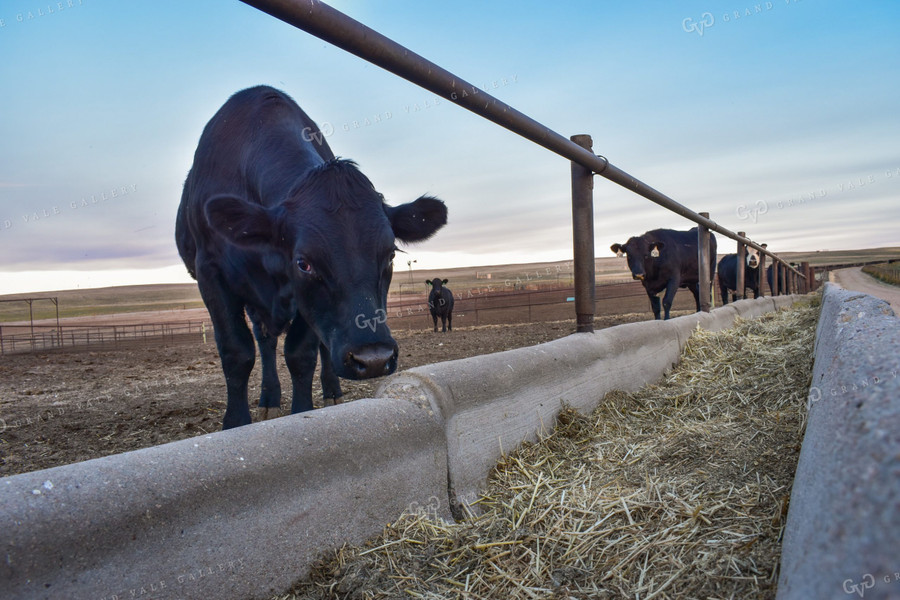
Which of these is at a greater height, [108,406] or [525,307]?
[108,406]

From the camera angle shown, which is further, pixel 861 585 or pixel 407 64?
pixel 407 64

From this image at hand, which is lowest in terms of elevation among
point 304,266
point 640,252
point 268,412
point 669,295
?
point 268,412

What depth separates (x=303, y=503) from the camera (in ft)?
4.71

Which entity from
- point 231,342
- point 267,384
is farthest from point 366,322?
point 267,384

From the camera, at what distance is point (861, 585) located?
24.0 inches

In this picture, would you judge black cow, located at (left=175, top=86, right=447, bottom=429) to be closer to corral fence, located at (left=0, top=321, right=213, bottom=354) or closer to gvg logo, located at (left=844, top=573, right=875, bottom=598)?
gvg logo, located at (left=844, top=573, right=875, bottom=598)

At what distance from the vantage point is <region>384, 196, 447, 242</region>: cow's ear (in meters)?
3.04

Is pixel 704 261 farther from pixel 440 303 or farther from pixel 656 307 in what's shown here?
pixel 440 303

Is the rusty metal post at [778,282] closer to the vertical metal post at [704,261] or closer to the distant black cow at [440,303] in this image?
the distant black cow at [440,303]

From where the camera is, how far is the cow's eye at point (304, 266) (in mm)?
2596

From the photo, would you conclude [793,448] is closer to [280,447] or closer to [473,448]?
[473,448]

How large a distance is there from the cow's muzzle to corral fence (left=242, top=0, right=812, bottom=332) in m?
0.97

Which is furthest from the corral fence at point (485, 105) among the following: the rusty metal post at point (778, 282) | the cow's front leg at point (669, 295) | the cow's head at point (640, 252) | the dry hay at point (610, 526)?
the rusty metal post at point (778, 282)

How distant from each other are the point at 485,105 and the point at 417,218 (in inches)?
38.4
